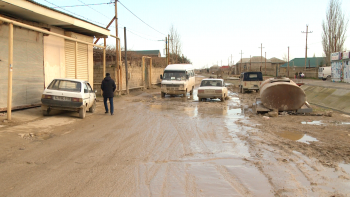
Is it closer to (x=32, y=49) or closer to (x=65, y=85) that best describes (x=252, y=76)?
(x=65, y=85)

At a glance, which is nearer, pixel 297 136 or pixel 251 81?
pixel 297 136

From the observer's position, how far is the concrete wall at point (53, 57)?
14.1m

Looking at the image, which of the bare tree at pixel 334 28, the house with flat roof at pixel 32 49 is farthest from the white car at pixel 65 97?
the bare tree at pixel 334 28

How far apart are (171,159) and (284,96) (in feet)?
30.3

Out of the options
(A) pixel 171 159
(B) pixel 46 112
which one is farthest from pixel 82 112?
(A) pixel 171 159

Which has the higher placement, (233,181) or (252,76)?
(252,76)

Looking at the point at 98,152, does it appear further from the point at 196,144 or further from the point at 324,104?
the point at 324,104

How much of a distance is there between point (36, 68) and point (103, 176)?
33.1 ft

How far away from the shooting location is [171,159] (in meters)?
6.21

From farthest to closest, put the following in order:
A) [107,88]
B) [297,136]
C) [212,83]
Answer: [212,83]
[107,88]
[297,136]

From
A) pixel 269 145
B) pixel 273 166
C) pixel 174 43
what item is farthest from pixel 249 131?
pixel 174 43

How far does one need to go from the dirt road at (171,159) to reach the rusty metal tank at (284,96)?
9.61 ft

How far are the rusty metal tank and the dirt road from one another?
2929 mm

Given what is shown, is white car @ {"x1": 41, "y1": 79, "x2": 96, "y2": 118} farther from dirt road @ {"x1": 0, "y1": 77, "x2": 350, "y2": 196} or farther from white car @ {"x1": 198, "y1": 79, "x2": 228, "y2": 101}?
white car @ {"x1": 198, "y1": 79, "x2": 228, "y2": 101}
